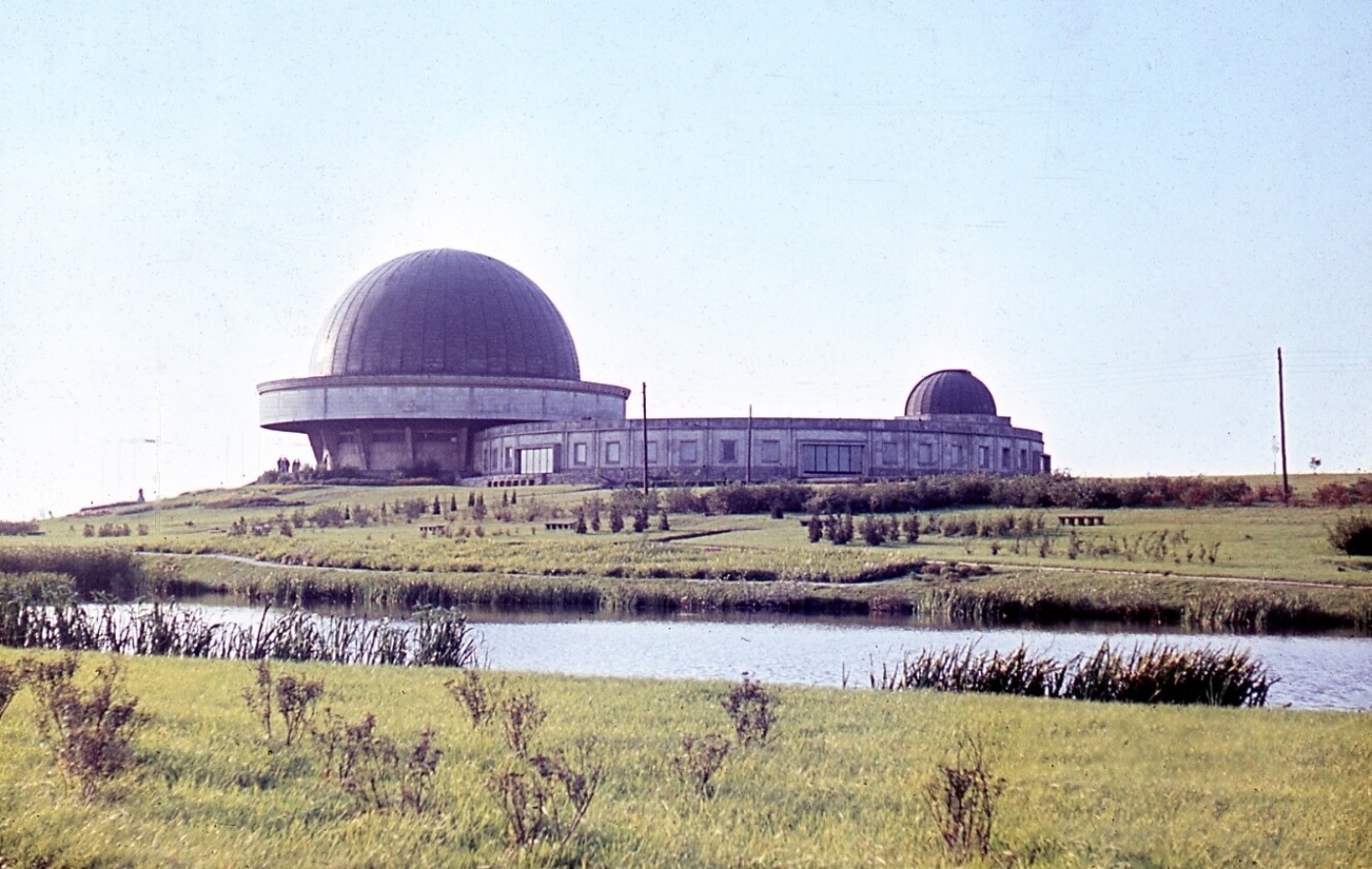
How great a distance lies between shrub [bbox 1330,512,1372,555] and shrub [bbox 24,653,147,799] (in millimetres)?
28566

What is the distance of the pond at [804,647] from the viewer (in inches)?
715

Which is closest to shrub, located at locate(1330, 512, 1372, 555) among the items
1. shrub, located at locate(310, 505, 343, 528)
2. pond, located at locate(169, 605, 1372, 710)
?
pond, located at locate(169, 605, 1372, 710)

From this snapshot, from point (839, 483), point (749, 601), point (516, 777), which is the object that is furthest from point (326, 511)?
point (516, 777)

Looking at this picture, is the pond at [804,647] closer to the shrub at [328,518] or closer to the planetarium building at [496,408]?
the shrub at [328,518]

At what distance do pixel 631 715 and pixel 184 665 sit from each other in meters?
6.94

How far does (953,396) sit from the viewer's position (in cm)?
8144

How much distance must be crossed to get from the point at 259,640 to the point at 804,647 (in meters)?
8.73

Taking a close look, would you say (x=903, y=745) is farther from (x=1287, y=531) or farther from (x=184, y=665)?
(x=1287, y=531)

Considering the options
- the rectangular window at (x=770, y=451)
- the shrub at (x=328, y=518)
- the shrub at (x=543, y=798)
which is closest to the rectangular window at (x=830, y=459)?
the rectangular window at (x=770, y=451)

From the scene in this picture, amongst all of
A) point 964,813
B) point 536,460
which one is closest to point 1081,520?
point 964,813

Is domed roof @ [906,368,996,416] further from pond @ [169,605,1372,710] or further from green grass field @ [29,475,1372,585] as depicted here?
pond @ [169,605,1372,710]

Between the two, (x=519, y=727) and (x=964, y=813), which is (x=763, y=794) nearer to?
(x=964, y=813)

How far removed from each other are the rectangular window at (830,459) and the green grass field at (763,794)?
53.0 meters

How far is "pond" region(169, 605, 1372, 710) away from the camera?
18.2 m
